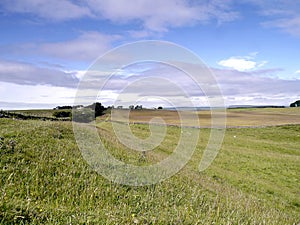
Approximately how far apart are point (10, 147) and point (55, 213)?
19.3 feet

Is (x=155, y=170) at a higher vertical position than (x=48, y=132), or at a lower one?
lower

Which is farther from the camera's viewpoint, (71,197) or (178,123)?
(178,123)

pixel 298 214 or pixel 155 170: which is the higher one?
pixel 155 170

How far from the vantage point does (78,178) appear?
379 inches

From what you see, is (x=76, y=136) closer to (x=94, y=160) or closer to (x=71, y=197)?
(x=94, y=160)

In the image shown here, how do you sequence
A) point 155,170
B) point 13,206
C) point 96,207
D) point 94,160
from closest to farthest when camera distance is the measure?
point 13,206 → point 96,207 → point 94,160 → point 155,170

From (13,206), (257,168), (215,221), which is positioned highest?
(13,206)

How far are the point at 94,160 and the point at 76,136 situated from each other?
5955mm

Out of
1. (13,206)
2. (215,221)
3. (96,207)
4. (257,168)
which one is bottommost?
(257,168)

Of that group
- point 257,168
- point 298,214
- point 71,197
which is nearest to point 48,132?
point 71,197

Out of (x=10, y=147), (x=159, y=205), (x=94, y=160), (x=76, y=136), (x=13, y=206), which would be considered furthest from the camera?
(x=76, y=136)

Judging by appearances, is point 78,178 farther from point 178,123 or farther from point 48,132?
point 178,123

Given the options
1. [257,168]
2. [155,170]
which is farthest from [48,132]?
[257,168]

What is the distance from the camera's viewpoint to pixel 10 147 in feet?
35.7
